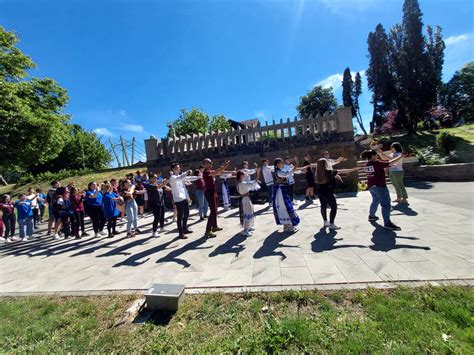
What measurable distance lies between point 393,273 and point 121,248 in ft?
19.7

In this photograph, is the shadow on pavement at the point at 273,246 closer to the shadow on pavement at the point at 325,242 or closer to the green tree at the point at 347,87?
the shadow on pavement at the point at 325,242

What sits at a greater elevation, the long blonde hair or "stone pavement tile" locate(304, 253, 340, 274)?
the long blonde hair

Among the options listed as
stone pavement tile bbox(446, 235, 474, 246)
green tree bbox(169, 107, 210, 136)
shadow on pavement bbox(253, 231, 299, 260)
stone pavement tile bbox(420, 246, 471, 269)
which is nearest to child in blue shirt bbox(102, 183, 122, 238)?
shadow on pavement bbox(253, 231, 299, 260)

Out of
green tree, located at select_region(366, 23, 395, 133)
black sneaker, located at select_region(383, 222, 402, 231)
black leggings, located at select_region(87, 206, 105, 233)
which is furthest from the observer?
green tree, located at select_region(366, 23, 395, 133)

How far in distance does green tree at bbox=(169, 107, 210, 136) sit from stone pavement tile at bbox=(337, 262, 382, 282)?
33.0m

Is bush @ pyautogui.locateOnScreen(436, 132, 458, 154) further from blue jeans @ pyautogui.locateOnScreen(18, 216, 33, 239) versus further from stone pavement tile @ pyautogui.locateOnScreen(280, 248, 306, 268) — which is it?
blue jeans @ pyautogui.locateOnScreen(18, 216, 33, 239)

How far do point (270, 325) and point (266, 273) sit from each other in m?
1.26

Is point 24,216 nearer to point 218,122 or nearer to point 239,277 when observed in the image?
point 239,277

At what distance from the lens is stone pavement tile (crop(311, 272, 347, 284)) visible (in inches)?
135

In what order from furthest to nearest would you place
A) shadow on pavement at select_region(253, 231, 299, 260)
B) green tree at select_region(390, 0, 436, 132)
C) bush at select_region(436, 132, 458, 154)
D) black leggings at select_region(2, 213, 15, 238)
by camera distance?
green tree at select_region(390, 0, 436, 132) → bush at select_region(436, 132, 458, 154) → black leggings at select_region(2, 213, 15, 238) → shadow on pavement at select_region(253, 231, 299, 260)

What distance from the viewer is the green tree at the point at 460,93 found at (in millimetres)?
36500

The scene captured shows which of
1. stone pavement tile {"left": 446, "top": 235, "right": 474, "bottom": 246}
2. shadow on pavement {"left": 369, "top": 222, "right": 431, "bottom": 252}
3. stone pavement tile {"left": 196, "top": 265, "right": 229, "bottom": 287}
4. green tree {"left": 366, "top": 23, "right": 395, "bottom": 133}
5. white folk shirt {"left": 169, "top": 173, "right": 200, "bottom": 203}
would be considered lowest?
stone pavement tile {"left": 446, "top": 235, "right": 474, "bottom": 246}

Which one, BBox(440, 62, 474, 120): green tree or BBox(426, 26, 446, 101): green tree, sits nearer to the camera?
BBox(426, 26, 446, 101): green tree

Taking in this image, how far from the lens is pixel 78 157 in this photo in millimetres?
36312
